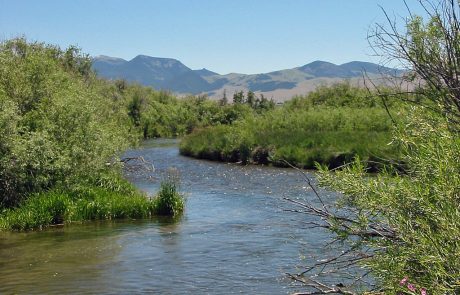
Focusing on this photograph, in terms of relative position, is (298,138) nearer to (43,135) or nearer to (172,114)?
(43,135)

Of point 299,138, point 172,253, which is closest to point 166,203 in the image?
point 172,253

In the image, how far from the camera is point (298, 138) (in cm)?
3866

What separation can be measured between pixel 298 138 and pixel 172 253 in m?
25.1

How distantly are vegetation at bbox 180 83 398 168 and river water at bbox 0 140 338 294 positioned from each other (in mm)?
12602

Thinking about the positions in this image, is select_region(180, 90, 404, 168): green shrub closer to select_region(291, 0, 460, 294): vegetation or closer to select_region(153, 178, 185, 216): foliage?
select_region(153, 178, 185, 216): foliage

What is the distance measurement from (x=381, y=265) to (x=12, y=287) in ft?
29.9

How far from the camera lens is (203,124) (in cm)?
7762

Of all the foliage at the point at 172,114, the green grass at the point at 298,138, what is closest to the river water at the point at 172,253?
the green grass at the point at 298,138

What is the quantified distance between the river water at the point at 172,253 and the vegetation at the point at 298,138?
12.6 meters

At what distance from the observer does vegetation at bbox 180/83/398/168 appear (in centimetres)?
3450

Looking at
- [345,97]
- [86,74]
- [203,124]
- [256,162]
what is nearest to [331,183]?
[256,162]

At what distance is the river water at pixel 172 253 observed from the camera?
11.9 m

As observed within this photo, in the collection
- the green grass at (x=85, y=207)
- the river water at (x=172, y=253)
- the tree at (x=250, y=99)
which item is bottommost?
the river water at (x=172, y=253)

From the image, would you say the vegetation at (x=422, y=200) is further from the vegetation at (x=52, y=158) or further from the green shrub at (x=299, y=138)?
the green shrub at (x=299, y=138)
